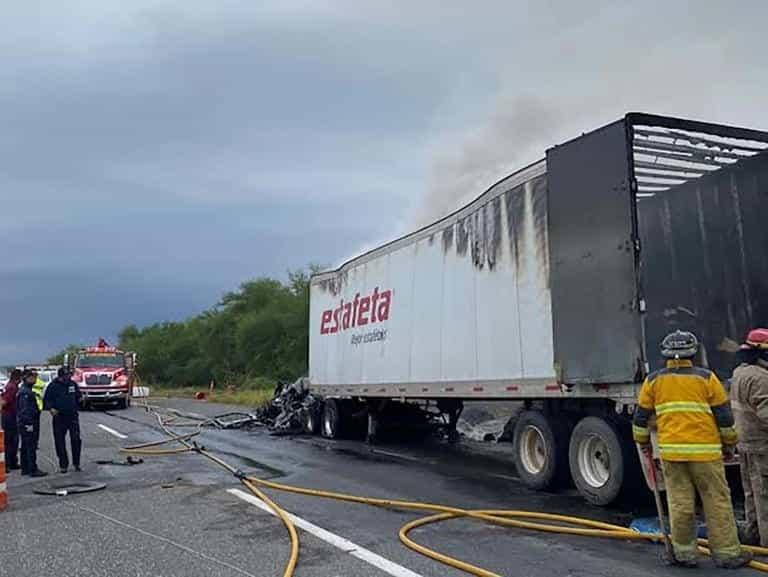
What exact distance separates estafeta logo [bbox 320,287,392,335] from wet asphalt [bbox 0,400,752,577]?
257 cm

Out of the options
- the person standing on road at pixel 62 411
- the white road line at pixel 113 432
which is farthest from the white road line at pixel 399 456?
→ the white road line at pixel 113 432

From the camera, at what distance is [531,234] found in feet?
29.3

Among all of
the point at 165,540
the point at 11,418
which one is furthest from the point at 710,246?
the point at 11,418

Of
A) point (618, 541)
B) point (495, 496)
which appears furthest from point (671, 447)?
point (495, 496)

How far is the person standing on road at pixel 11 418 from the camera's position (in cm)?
1178

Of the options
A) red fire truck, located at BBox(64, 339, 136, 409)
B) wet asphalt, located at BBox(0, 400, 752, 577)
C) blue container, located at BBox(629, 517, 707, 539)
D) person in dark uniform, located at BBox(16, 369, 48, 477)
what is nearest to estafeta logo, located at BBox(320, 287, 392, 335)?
wet asphalt, located at BBox(0, 400, 752, 577)

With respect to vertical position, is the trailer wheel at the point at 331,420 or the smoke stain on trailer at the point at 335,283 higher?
the smoke stain on trailer at the point at 335,283

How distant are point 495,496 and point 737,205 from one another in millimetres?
4452

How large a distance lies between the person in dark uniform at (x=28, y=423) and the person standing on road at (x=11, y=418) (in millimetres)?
492

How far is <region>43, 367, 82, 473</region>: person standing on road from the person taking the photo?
11289mm

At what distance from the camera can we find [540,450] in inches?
355

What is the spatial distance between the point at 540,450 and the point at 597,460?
1012mm

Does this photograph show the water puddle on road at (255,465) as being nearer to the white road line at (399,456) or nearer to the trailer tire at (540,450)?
the white road line at (399,456)

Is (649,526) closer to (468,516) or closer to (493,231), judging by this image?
(468,516)
